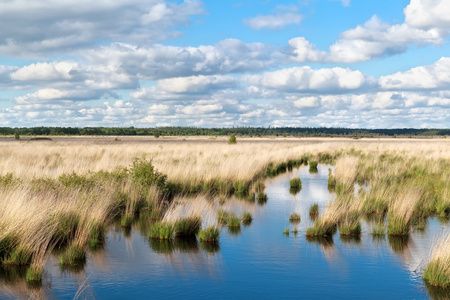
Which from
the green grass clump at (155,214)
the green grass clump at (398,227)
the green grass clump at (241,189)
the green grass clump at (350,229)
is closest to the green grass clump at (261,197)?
the green grass clump at (241,189)

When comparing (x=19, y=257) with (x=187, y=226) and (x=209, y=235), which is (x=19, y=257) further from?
(x=209, y=235)

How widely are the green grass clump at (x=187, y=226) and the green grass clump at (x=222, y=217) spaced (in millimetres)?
875

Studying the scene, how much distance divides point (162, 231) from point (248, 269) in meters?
2.71

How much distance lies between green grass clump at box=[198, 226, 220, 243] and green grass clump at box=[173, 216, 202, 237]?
55cm

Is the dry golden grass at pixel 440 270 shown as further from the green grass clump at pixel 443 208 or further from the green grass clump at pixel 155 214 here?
the green grass clump at pixel 155 214

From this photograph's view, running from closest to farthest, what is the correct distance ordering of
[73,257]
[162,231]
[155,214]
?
[73,257]
[162,231]
[155,214]

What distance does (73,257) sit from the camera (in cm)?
800

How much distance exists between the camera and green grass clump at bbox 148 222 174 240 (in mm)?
9750

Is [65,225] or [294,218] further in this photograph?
[294,218]

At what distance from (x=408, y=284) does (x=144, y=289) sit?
444 cm

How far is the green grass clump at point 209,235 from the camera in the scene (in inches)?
376

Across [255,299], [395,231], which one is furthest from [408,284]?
[395,231]

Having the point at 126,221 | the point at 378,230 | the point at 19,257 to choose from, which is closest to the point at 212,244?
the point at 126,221

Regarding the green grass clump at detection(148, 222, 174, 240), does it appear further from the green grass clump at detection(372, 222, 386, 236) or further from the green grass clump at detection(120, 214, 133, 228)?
the green grass clump at detection(372, 222, 386, 236)
